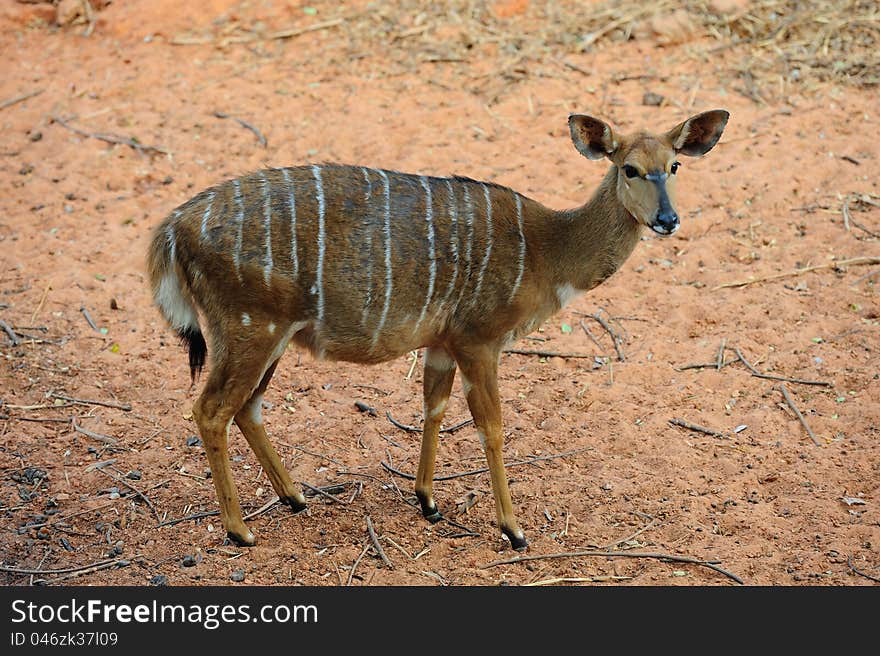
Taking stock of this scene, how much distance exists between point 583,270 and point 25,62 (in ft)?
23.6

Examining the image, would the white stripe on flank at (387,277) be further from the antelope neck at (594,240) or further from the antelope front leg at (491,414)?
the antelope neck at (594,240)

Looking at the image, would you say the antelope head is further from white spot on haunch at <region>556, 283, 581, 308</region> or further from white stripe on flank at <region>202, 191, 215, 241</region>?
white stripe on flank at <region>202, 191, 215, 241</region>

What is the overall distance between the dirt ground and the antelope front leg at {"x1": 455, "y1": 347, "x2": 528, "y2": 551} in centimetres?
19

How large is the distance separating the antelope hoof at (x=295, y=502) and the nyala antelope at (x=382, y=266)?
4.7 inches

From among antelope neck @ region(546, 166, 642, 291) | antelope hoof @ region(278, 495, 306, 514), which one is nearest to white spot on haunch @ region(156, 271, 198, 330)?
antelope hoof @ region(278, 495, 306, 514)

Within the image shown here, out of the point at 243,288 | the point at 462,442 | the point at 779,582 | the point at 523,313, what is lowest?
the point at 462,442

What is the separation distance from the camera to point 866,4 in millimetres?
9984

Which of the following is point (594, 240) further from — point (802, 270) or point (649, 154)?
point (802, 270)

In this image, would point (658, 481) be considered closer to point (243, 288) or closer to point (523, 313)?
point (523, 313)

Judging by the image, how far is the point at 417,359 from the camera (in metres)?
6.88

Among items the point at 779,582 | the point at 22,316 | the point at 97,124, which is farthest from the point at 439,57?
the point at 779,582

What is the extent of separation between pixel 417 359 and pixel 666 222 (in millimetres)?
2547

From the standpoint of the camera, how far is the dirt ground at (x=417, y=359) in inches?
202

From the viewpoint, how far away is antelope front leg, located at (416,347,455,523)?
5316 millimetres
